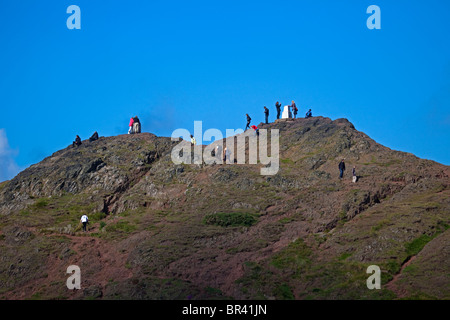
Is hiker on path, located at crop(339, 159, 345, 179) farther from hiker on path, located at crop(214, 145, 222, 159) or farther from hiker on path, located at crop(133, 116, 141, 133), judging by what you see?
hiker on path, located at crop(133, 116, 141, 133)

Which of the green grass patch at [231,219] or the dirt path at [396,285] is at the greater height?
the green grass patch at [231,219]

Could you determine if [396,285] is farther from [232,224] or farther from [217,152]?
[217,152]

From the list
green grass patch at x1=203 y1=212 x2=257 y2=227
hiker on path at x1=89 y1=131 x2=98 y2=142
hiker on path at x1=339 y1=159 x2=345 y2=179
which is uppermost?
hiker on path at x1=89 y1=131 x2=98 y2=142

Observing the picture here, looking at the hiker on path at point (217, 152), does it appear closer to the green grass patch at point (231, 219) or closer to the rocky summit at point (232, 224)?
the rocky summit at point (232, 224)

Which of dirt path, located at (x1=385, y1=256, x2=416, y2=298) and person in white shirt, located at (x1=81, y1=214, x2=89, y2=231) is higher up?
person in white shirt, located at (x1=81, y1=214, x2=89, y2=231)

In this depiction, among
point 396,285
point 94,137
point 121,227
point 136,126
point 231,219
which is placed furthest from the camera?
point 136,126

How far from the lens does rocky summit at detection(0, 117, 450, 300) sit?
39.8 metres

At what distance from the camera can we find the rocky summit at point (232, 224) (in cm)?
3984

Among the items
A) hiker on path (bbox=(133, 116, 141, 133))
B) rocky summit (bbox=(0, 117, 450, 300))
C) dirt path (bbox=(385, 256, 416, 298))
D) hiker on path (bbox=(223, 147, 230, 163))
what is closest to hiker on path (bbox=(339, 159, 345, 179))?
rocky summit (bbox=(0, 117, 450, 300))

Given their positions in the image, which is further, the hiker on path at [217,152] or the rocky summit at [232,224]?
the hiker on path at [217,152]

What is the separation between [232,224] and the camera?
165 ft

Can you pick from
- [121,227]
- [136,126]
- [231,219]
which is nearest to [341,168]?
[231,219]

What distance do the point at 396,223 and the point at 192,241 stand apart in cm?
1759

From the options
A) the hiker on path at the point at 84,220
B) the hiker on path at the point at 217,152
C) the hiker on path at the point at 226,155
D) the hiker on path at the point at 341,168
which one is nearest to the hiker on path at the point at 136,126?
the hiker on path at the point at 217,152
